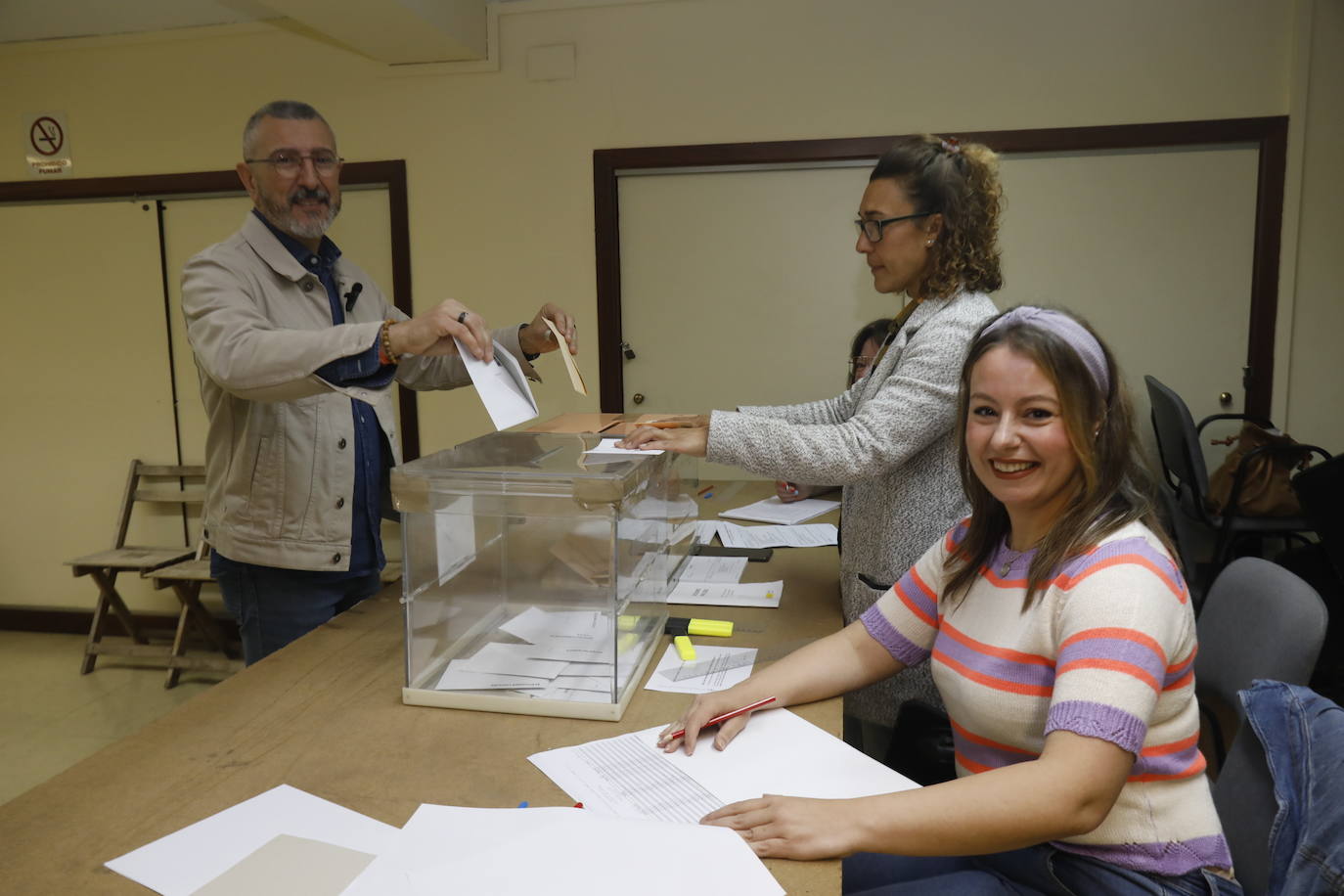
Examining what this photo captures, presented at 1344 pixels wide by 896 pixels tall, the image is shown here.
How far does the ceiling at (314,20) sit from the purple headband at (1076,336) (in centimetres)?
258

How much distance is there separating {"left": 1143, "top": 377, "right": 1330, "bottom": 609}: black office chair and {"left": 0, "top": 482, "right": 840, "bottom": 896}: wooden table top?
2.34 m

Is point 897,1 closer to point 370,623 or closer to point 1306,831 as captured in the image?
point 370,623

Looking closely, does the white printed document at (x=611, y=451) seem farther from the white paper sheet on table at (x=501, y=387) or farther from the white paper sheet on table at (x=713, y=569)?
the white paper sheet on table at (x=713, y=569)

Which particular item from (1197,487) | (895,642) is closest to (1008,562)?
(895,642)

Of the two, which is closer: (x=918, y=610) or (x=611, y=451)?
(x=918, y=610)

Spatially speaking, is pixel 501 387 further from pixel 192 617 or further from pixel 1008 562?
pixel 192 617

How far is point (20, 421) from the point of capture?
4180 millimetres

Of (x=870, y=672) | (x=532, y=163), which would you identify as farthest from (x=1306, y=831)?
(x=532, y=163)

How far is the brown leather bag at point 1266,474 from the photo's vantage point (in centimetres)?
308

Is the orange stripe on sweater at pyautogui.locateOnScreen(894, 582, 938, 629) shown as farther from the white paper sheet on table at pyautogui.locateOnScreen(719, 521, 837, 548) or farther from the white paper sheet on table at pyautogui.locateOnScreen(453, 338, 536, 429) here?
the white paper sheet on table at pyautogui.locateOnScreen(719, 521, 837, 548)

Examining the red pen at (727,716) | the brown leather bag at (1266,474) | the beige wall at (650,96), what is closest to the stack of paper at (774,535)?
the red pen at (727,716)

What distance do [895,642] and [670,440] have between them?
1.55 ft

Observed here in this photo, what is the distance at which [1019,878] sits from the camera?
112 centimetres

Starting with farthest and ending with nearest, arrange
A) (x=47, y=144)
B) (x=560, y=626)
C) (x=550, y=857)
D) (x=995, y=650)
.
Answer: (x=47, y=144)
(x=560, y=626)
(x=995, y=650)
(x=550, y=857)
